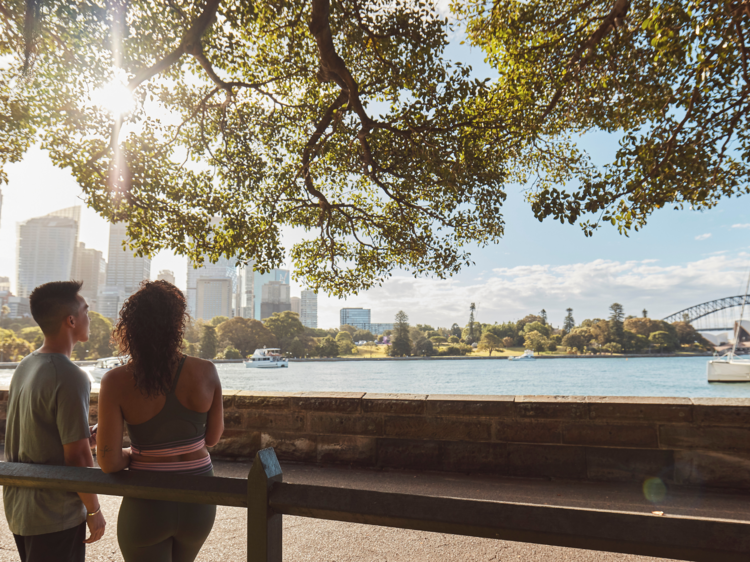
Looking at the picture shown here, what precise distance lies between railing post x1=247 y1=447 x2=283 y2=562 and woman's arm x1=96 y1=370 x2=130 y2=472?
0.69 meters

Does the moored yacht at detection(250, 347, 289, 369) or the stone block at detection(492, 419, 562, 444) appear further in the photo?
A: the moored yacht at detection(250, 347, 289, 369)

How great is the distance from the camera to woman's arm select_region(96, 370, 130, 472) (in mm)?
Answer: 1561

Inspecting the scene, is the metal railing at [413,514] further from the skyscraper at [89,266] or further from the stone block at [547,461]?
the skyscraper at [89,266]

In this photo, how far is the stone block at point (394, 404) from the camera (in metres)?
4.28

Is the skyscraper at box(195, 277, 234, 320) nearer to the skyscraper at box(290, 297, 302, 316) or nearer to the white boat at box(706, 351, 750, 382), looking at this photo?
the skyscraper at box(290, 297, 302, 316)

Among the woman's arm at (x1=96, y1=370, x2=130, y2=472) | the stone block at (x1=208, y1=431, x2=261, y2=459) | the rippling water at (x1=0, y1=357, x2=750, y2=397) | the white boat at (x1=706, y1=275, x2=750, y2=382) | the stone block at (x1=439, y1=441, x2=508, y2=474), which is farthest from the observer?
the white boat at (x1=706, y1=275, x2=750, y2=382)

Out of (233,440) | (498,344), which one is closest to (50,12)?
(233,440)

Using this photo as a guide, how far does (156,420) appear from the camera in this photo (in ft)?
5.44

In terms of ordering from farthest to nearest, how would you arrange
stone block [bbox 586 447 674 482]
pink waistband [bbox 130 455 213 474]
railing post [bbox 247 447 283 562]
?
stone block [bbox 586 447 674 482] < pink waistband [bbox 130 455 213 474] < railing post [bbox 247 447 283 562]

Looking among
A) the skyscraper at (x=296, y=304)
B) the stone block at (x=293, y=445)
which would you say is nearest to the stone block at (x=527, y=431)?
the stone block at (x=293, y=445)

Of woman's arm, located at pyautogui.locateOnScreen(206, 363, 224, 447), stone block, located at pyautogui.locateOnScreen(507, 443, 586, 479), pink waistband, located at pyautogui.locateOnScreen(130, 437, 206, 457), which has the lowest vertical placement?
stone block, located at pyautogui.locateOnScreen(507, 443, 586, 479)

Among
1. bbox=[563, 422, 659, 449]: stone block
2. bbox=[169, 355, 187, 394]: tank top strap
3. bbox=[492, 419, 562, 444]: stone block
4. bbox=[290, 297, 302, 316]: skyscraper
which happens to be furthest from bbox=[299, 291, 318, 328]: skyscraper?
bbox=[169, 355, 187, 394]: tank top strap

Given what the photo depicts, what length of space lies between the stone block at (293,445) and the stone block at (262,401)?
26 centimetres

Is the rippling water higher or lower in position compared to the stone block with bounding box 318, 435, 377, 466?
lower
